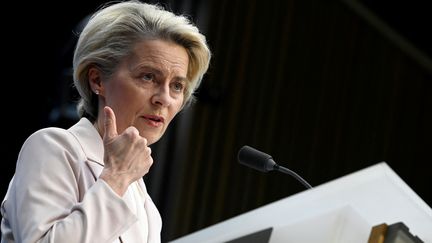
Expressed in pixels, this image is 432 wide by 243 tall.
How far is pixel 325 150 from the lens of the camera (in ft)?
24.2

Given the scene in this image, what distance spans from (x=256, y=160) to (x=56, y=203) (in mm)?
718

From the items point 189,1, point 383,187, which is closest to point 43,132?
point 383,187

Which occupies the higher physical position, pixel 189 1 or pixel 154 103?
pixel 189 1

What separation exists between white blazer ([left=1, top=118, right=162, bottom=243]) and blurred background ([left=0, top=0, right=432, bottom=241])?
11.0ft

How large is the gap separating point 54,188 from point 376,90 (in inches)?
232

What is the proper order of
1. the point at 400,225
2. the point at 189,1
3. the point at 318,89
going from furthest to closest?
the point at 318,89 → the point at 189,1 → the point at 400,225

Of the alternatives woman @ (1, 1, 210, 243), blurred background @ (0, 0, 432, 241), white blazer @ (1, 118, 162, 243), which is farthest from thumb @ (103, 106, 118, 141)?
blurred background @ (0, 0, 432, 241)

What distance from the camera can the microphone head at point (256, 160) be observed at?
8.57ft

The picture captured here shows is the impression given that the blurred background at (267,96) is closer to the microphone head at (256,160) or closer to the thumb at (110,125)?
the microphone head at (256,160)

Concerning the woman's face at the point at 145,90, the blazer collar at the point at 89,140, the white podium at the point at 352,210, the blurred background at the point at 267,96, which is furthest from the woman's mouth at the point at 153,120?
the blurred background at the point at 267,96

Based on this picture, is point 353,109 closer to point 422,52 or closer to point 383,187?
point 422,52

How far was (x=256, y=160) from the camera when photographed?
8.64ft

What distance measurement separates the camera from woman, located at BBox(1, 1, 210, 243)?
204cm

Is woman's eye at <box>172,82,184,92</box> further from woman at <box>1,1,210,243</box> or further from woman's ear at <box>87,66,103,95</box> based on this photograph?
woman's ear at <box>87,66,103,95</box>
